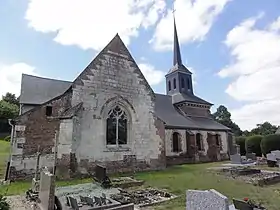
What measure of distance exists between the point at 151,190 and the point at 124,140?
596cm

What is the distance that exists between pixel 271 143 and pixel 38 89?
21.9m

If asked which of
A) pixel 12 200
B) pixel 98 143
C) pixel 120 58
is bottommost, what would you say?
pixel 12 200

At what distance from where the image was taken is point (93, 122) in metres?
13.4

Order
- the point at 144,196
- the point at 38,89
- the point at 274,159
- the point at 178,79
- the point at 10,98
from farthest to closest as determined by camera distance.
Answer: the point at 10,98 → the point at 178,79 → the point at 38,89 → the point at 274,159 → the point at 144,196

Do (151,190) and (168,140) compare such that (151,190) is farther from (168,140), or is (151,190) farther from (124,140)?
(168,140)

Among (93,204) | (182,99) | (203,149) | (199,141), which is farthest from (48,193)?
(182,99)

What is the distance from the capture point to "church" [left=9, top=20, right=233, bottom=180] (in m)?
12.2

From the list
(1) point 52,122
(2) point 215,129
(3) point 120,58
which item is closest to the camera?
(1) point 52,122

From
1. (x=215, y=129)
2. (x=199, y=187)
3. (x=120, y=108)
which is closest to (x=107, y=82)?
(x=120, y=108)

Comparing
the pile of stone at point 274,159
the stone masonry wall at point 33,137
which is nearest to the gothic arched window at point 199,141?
the pile of stone at point 274,159

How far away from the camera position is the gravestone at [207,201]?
3.93 meters

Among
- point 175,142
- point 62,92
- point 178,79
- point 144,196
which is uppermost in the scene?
point 178,79

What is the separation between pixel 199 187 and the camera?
9742 mm

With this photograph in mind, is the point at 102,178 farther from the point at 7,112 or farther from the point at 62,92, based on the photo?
the point at 7,112
